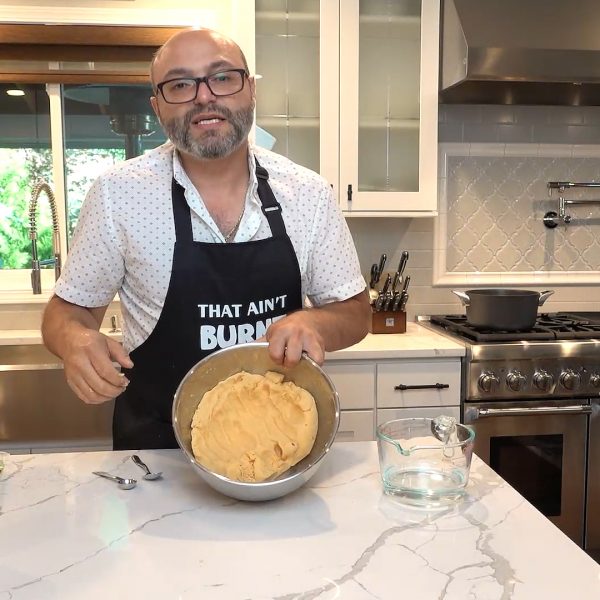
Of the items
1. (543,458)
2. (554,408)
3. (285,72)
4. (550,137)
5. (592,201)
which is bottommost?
(543,458)

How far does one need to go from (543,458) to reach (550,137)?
1408 millimetres

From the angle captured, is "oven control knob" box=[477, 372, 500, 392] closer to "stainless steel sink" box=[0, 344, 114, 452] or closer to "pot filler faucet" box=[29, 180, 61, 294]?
"stainless steel sink" box=[0, 344, 114, 452]

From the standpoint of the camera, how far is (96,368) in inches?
41.7

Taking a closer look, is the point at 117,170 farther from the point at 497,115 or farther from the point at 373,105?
the point at 497,115

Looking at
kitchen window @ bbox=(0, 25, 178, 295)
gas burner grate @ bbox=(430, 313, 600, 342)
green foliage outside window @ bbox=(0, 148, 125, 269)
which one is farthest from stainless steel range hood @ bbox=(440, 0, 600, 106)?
green foliage outside window @ bbox=(0, 148, 125, 269)

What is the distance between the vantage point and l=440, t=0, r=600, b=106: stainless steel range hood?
2455mm

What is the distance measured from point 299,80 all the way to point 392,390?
3.96 feet

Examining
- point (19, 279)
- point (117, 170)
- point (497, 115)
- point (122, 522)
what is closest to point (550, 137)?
point (497, 115)

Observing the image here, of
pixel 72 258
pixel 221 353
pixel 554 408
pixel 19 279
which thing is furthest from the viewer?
pixel 19 279

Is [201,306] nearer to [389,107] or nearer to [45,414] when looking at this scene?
[45,414]

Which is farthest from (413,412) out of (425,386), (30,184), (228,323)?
(30,184)

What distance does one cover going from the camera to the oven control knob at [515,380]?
2.36m

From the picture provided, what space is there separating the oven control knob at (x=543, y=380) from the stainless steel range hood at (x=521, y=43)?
1064 millimetres

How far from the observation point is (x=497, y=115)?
2951mm
